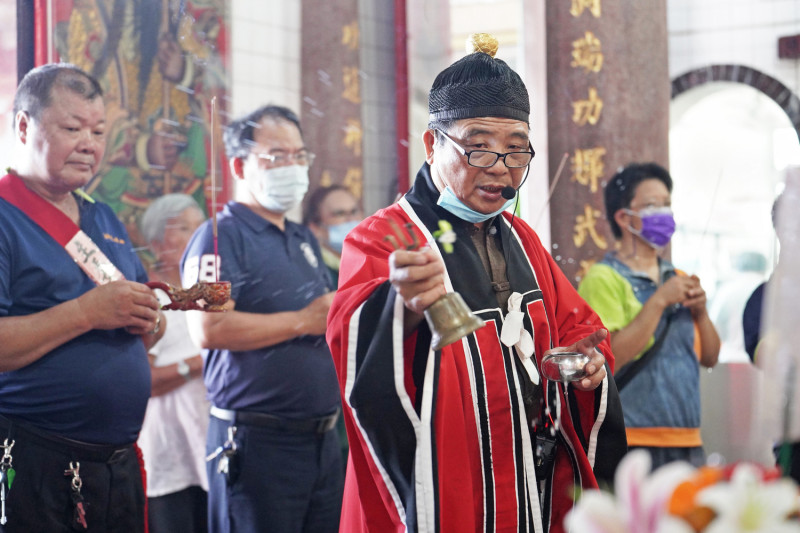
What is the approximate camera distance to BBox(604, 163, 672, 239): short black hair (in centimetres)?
328

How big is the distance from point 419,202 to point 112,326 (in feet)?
2.82

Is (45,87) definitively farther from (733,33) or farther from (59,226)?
(733,33)

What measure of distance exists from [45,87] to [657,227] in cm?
209

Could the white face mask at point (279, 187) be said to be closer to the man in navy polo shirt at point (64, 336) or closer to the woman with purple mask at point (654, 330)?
the man in navy polo shirt at point (64, 336)

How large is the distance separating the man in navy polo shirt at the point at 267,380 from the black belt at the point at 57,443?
48 centimetres

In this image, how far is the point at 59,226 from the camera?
7.42ft

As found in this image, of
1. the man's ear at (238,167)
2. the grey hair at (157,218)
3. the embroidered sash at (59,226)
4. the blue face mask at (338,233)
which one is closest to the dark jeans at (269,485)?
the embroidered sash at (59,226)

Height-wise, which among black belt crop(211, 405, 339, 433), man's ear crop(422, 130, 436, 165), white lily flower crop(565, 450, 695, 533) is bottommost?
black belt crop(211, 405, 339, 433)

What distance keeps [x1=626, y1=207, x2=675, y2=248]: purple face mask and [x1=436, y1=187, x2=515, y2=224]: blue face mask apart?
1447mm

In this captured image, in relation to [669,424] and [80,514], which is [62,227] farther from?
[669,424]

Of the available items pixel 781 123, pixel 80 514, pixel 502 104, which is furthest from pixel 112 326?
pixel 781 123

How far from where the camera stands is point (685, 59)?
513 centimetres

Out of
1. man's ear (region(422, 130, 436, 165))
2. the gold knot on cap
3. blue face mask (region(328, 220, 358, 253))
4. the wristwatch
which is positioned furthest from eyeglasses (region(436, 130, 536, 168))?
blue face mask (region(328, 220, 358, 253))

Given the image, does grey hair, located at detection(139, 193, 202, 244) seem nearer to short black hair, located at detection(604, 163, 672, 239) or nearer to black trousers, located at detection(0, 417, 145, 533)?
black trousers, located at detection(0, 417, 145, 533)
